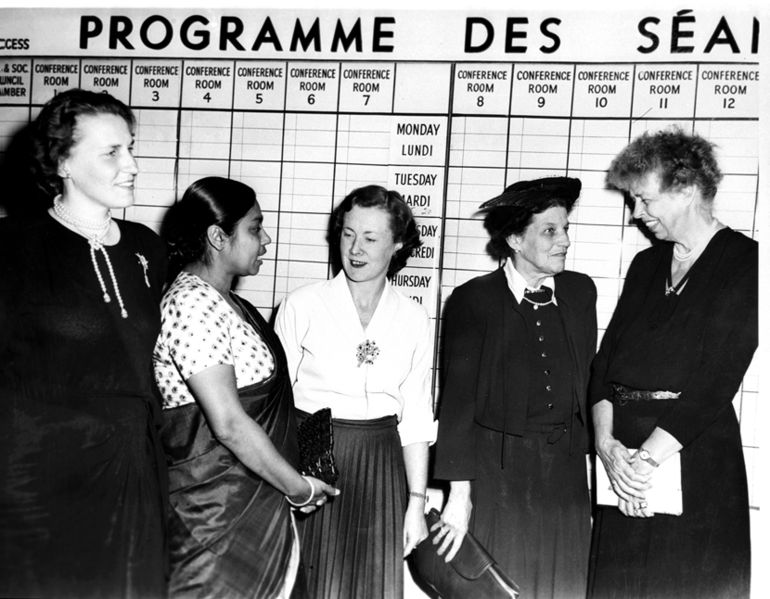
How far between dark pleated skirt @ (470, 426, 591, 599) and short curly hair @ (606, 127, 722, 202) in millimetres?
775

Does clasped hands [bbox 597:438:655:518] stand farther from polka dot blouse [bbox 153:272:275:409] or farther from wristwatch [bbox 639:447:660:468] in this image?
polka dot blouse [bbox 153:272:275:409]

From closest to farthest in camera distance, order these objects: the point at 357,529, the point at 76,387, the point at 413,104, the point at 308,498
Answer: the point at 76,387
the point at 308,498
the point at 357,529
the point at 413,104

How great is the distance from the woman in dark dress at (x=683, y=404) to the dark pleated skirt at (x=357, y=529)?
1.91ft

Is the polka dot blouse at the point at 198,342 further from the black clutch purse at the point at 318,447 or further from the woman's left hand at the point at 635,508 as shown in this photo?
the woman's left hand at the point at 635,508

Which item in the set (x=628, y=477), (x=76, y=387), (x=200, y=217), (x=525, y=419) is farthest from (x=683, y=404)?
(x=76, y=387)

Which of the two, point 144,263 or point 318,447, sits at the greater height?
point 144,263

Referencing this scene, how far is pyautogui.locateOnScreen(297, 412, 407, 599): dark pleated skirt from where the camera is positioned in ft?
6.69

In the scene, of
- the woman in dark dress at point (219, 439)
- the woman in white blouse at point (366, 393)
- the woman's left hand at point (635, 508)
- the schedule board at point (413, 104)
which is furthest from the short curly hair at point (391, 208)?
the woman's left hand at point (635, 508)

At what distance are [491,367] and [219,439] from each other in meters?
0.81

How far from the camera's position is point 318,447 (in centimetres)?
194

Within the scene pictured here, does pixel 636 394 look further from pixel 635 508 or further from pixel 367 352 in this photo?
pixel 367 352

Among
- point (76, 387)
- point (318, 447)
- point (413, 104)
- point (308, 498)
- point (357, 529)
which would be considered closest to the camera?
point (76, 387)

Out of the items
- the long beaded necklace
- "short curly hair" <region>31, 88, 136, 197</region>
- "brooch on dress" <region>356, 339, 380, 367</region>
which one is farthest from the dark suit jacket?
"short curly hair" <region>31, 88, 136, 197</region>

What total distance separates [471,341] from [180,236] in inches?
34.0
